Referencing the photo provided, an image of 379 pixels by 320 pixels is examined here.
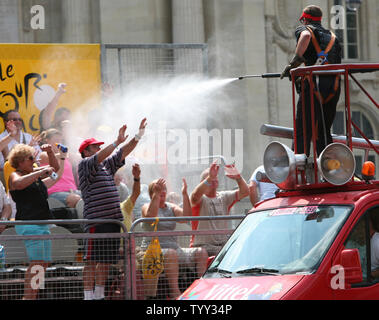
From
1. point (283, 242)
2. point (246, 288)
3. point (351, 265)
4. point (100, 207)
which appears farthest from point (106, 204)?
point (351, 265)

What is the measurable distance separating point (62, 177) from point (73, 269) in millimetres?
2863

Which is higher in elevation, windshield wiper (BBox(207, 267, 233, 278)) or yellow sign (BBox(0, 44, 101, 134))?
yellow sign (BBox(0, 44, 101, 134))

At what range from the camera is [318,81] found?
26.5ft

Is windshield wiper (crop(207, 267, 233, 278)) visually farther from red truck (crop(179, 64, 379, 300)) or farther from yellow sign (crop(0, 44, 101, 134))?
yellow sign (crop(0, 44, 101, 134))

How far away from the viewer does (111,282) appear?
9820 millimetres

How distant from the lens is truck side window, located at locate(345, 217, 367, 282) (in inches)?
266

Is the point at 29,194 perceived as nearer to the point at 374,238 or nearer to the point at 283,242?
the point at 283,242

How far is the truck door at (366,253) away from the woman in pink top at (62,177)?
566 centimetres

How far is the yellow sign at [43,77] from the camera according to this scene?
536 inches

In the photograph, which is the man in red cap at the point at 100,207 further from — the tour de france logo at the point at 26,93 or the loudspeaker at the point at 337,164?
the tour de france logo at the point at 26,93

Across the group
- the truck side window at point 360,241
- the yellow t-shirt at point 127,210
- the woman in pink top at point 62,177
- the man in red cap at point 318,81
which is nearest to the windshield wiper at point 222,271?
the truck side window at point 360,241

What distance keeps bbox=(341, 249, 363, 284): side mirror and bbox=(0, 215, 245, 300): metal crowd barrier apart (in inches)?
146

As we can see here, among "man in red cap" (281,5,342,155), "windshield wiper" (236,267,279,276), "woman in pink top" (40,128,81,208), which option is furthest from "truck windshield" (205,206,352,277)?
"woman in pink top" (40,128,81,208)

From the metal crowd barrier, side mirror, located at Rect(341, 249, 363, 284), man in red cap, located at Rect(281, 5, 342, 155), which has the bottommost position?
the metal crowd barrier
